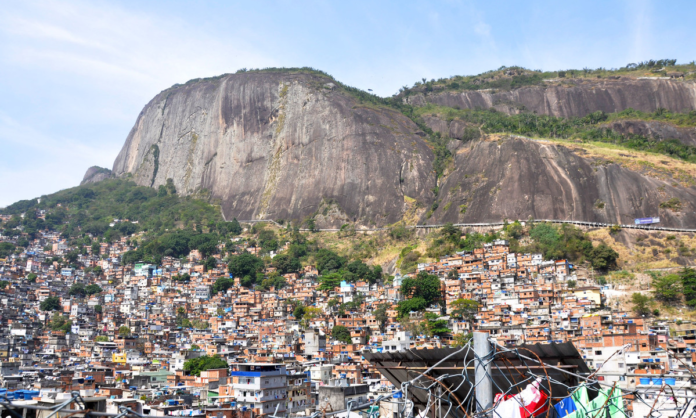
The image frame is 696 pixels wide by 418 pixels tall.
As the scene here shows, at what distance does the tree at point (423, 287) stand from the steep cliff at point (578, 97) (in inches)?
1905

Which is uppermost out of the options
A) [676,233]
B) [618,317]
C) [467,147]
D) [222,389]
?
[467,147]

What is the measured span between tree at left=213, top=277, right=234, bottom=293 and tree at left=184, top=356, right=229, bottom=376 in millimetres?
22661

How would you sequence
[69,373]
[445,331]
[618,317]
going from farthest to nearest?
[445,331]
[618,317]
[69,373]

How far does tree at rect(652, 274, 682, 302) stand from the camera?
120ft

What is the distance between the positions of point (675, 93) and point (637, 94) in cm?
428

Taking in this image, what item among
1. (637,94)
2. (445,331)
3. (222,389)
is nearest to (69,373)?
(222,389)

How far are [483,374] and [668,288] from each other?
37.1m

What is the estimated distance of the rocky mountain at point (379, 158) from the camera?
55.2 meters

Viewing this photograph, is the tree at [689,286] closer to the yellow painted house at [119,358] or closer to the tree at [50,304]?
the yellow painted house at [119,358]

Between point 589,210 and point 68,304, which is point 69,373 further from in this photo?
point 589,210

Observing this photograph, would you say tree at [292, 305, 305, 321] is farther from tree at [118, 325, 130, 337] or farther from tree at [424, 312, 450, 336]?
tree at [118, 325, 130, 337]

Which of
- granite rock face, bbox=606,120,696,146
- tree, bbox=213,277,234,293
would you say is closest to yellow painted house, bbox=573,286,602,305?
tree, bbox=213,277,234,293

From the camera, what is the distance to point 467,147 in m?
67.9

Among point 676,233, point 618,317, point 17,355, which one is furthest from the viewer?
point 676,233
